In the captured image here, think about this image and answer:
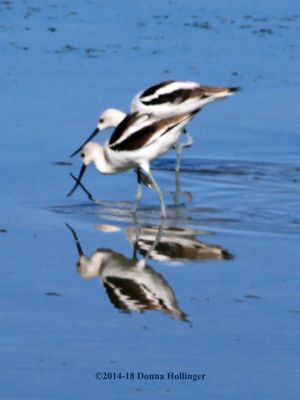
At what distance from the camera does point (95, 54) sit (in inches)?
574

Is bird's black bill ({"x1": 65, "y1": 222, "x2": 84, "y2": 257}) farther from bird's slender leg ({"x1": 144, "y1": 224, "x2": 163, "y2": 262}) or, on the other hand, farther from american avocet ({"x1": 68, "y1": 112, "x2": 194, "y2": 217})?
american avocet ({"x1": 68, "y1": 112, "x2": 194, "y2": 217})

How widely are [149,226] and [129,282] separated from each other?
139 cm

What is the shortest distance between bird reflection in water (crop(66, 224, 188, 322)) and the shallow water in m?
0.01

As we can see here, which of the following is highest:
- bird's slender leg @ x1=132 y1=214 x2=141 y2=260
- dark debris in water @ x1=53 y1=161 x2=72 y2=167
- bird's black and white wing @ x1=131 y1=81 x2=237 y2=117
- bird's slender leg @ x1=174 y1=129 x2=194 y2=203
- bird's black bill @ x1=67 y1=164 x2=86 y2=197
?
bird's black and white wing @ x1=131 y1=81 x2=237 y2=117

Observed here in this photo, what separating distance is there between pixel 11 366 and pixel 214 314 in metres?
1.30

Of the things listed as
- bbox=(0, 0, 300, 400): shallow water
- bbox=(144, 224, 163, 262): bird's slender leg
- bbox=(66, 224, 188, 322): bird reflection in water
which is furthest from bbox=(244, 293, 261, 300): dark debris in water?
bbox=(144, 224, 163, 262): bird's slender leg

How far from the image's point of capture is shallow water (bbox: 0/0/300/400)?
6.72 metres

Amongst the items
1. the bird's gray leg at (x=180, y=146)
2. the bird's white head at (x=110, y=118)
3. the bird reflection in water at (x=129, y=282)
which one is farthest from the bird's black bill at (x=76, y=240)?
the bird's gray leg at (x=180, y=146)

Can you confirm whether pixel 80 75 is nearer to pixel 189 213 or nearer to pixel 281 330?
pixel 189 213

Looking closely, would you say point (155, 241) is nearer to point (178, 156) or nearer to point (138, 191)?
point (138, 191)

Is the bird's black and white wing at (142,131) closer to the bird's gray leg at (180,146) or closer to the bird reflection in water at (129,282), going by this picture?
the bird's gray leg at (180,146)

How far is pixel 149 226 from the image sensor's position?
9.38 m

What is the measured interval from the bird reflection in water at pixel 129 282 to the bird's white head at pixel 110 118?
84.9 inches

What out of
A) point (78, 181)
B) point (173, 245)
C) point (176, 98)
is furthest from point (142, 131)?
point (173, 245)
